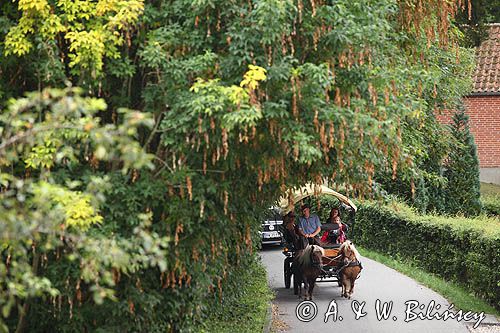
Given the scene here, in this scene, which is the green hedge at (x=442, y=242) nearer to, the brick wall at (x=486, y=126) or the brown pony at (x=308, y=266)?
the brown pony at (x=308, y=266)

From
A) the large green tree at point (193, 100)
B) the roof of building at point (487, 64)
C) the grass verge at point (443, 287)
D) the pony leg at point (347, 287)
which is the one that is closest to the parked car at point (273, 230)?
the grass verge at point (443, 287)

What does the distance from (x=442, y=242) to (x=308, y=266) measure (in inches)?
208

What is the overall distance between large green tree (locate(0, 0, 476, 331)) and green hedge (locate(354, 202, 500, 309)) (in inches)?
150

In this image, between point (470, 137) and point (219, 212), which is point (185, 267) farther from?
point (470, 137)

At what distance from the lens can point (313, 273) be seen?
1989 centimetres

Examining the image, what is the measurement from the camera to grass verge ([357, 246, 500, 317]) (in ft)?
63.6

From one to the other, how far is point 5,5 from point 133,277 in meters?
3.57

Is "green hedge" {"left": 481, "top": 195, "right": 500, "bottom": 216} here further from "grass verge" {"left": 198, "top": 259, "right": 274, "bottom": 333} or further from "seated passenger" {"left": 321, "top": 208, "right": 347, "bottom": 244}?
"grass verge" {"left": 198, "top": 259, "right": 274, "bottom": 333}

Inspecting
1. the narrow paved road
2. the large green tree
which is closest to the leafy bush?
the narrow paved road

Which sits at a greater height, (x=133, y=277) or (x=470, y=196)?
(x=133, y=277)

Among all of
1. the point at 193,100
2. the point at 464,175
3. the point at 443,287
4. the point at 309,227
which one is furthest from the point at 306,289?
the point at 464,175

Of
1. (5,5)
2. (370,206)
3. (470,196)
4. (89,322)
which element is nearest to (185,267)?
(89,322)

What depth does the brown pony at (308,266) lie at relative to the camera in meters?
19.7

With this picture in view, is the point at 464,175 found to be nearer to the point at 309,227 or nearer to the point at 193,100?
the point at 309,227
